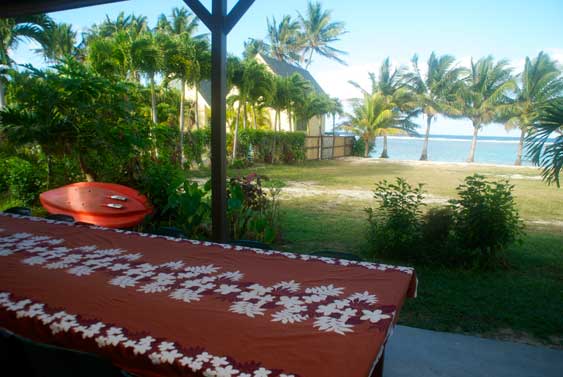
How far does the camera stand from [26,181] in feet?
19.9

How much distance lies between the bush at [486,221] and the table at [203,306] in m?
2.82

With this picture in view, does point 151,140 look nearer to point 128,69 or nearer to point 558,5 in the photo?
point 558,5

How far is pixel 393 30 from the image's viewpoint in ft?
29.0

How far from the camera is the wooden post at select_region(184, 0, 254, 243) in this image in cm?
320

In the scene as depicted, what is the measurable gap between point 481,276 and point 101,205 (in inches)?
177

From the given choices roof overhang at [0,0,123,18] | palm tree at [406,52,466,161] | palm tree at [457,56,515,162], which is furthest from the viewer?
palm tree at [406,52,466,161]

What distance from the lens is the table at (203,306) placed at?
1.18 metres

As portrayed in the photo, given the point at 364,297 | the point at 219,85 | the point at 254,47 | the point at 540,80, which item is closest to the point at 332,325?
the point at 364,297

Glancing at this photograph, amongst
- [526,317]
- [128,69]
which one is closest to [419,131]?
[128,69]

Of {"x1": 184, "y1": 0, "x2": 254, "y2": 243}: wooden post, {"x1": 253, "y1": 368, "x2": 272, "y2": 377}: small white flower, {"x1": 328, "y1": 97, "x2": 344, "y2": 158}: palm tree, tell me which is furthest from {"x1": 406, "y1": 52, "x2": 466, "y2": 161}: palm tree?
{"x1": 253, "y1": 368, "x2": 272, "y2": 377}: small white flower

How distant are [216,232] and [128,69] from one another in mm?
8984

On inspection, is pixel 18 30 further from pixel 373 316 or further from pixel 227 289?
pixel 373 316

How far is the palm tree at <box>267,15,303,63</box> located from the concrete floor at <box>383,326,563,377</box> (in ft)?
105

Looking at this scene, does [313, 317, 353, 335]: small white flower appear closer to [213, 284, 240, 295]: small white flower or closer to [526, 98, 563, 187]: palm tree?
[213, 284, 240, 295]: small white flower
